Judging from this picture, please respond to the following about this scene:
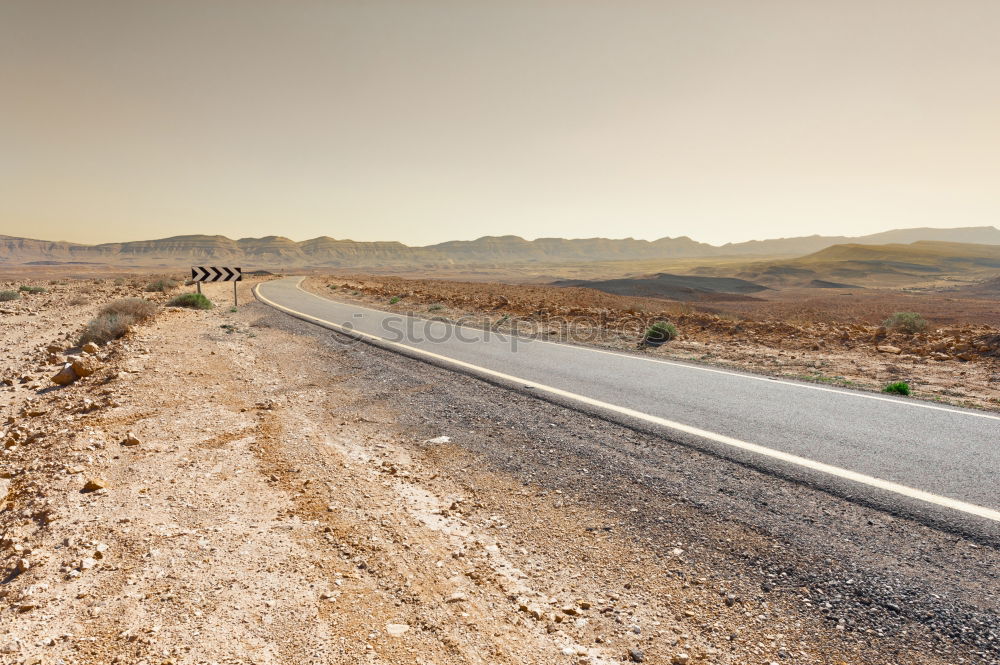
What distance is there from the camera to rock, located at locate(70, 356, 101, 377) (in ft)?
26.1

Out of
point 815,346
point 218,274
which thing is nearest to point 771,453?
point 815,346

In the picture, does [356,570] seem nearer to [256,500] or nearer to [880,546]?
[256,500]

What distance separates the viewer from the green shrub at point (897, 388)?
263 inches

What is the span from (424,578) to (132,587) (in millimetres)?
1539

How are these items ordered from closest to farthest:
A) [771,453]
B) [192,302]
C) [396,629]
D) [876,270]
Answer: [396,629], [771,453], [192,302], [876,270]

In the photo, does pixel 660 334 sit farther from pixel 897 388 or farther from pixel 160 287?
pixel 160 287

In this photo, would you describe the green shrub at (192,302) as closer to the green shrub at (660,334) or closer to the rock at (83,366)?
the rock at (83,366)

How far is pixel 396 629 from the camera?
8.01ft

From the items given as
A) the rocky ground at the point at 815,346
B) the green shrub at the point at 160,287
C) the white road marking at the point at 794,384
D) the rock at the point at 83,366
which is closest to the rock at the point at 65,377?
the rock at the point at 83,366

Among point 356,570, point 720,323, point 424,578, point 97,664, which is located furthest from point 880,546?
A: point 720,323

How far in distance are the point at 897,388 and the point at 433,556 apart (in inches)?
272

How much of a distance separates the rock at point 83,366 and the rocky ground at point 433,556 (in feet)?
9.27

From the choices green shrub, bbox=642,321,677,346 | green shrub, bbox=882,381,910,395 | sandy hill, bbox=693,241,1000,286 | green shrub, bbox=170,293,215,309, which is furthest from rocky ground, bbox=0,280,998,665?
sandy hill, bbox=693,241,1000,286

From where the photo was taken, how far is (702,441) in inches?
187
